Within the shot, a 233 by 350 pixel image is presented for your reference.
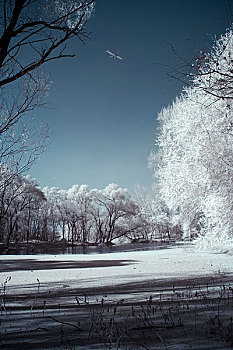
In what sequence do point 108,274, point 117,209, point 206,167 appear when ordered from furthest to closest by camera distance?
point 117,209
point 206,167
point 108,274

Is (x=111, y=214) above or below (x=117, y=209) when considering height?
below

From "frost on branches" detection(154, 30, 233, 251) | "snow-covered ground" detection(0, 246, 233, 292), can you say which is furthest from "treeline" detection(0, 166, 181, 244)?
"snow-covered ground" detection(0, 246, 233, 292)

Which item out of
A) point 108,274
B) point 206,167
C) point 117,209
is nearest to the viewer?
→ point 108,274

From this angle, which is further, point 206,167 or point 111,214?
point 111,214

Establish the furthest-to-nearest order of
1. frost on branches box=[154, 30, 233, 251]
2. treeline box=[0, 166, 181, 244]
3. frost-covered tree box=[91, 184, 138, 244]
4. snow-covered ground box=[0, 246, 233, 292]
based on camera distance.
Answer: frost-covered tree box=[91, 184, 138, 244] < treeline box=[0, 166, 181, 244] < frost on branches box=[154, 30, 233, 251] < snow-covered ground box=[0, 246, 233, 292]

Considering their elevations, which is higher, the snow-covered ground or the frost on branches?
the frost on branches

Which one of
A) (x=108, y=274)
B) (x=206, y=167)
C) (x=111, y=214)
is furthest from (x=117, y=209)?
(x=108, y=274)

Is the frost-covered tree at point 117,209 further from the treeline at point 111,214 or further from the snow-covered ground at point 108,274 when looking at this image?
the snow-covered ground at point 108,274

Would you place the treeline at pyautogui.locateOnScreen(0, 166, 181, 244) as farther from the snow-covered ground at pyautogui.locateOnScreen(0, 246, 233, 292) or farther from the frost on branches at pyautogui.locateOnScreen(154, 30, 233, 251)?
the snow-covered ground at pyautogui.locateOnScreen(0, 246, 233, 292)

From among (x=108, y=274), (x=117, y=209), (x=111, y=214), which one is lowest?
(x=108, y=274)

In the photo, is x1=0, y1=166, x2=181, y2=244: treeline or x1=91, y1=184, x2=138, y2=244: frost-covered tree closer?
x1=0, y1=166, x2=181, y2=244: treeline

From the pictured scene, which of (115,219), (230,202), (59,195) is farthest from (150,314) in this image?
(59,195)

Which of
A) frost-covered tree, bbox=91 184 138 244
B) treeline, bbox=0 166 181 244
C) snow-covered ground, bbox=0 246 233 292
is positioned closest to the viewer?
snow-covered ground, bbox=0 246 233 292

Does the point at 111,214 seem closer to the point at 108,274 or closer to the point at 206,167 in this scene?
the point at 206,167
